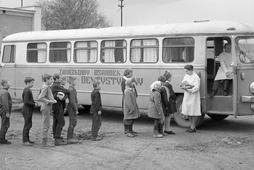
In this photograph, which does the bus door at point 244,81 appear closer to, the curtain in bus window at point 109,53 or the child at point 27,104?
the curtain in bus window at point 109,53

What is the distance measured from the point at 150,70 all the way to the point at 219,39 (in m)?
2.06

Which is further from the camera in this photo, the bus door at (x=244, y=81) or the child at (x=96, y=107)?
the bus door at (x=244, y=81)

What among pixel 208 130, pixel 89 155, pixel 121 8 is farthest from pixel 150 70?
pixel 121 8

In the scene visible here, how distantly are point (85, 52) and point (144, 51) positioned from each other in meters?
2.13

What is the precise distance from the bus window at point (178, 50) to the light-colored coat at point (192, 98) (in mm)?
866

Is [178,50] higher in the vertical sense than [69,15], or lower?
lower

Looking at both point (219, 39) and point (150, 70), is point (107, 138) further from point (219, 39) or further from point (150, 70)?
point (219, 39)

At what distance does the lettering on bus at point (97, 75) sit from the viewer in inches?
539

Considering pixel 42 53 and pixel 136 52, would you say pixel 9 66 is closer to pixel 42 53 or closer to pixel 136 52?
pixel 42 53

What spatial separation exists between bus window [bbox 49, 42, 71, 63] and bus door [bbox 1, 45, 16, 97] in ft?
5.79

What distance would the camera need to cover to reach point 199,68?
12.3m

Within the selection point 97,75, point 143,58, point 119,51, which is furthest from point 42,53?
point 143,58

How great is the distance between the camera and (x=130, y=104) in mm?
10977

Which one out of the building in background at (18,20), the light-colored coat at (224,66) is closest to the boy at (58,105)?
the light-colored coat at (224,66)
